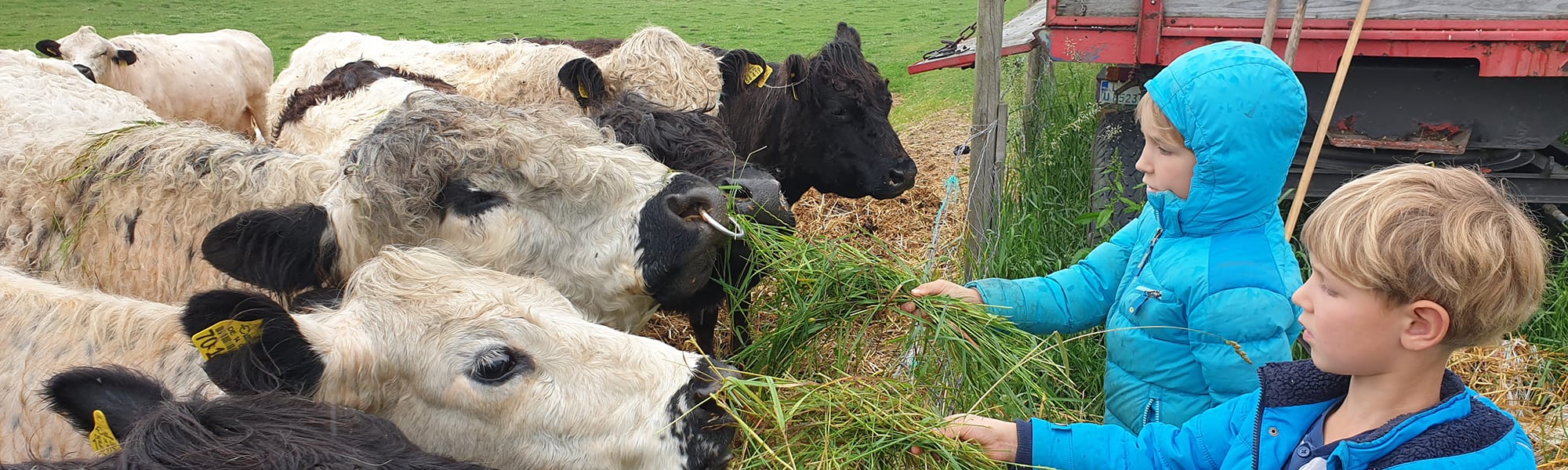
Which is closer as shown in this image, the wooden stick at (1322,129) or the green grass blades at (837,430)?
the green grass blades at (837,430)

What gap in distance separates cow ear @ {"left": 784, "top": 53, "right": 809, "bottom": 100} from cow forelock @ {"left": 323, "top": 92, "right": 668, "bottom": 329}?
290 centimetres

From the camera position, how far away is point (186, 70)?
12.0m

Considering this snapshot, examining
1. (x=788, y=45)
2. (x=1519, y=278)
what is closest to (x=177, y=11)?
(x=788, y=45)

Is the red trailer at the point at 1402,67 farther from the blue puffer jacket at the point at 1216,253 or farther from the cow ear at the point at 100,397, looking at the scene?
the cow ear at the point at 100,397

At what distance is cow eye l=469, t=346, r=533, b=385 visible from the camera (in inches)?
89.8

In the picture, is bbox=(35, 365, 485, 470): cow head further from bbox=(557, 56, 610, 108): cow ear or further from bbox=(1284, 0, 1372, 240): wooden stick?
bbox=(557, 56, 610, 108): cow ear

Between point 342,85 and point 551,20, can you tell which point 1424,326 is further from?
point 551,20

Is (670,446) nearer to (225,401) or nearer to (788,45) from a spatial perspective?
(225,401)

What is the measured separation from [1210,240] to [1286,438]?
706 millimetres

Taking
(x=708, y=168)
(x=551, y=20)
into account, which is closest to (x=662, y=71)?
(x=708, y=168)

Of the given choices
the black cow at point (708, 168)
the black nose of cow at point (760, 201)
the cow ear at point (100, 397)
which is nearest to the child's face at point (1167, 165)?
the black cow at point (708, 168)

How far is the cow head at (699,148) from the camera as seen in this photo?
3.57 meters

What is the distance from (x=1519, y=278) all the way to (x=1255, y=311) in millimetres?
755

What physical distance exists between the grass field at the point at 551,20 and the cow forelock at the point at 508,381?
13.5 m
